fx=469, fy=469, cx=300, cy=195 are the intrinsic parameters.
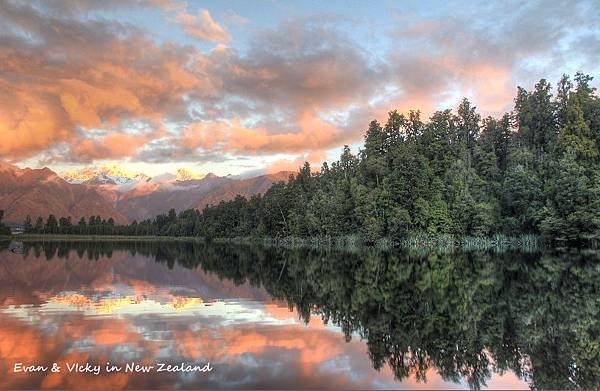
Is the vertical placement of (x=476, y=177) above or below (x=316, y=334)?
above

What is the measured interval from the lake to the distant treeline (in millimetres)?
52447

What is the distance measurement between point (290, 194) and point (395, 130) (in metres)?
34.1

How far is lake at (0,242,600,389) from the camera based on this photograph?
11.4 meters

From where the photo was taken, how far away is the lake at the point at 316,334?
37.5ft

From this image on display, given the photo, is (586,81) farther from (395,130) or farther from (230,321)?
(230,321)

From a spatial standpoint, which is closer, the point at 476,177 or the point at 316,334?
the point at 316,334

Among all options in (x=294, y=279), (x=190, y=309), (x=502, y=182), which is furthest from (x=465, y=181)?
(x=190, y=309)

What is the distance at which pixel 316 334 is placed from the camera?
1606cm

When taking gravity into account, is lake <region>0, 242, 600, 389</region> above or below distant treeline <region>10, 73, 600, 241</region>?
below

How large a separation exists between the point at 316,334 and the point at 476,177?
82.0 m

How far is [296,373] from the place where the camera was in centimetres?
1174

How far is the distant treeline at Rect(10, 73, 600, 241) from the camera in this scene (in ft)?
249

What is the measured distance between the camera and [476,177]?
9044cm

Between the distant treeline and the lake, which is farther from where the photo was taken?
the distant treeline
